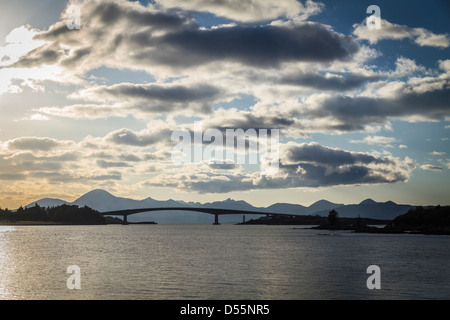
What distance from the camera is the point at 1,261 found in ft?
249

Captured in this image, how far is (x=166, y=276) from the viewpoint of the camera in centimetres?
5625

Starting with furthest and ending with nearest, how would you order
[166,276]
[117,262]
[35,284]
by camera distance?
[117,262]
[166,276]
[35,284]

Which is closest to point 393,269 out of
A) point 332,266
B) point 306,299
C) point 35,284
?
point 332,266
